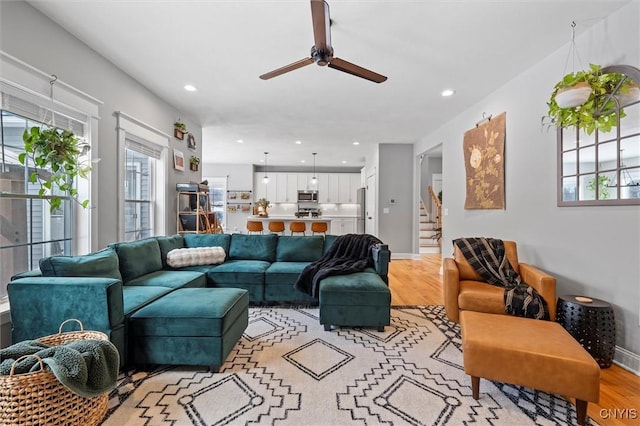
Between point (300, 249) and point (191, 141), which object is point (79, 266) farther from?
point (191, 141)

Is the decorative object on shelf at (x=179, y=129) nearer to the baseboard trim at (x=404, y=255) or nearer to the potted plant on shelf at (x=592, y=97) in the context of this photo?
the potted plant on shelf at (x=592, y=97)

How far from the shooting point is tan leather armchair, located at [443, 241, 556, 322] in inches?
90.6

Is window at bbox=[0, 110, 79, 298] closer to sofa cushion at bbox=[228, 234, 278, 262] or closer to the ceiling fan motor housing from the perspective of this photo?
sofa cushion at bbox=[228, 234, 278, 262]

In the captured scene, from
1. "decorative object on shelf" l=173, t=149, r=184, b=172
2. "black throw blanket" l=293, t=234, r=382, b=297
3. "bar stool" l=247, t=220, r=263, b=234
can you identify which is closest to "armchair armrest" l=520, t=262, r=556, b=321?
"black throw blanket" l=293, t=234, r=382, b=297

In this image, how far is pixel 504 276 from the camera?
2.72m

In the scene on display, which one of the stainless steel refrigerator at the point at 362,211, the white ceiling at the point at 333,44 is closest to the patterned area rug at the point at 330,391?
the white ceiling at the point at 333,44

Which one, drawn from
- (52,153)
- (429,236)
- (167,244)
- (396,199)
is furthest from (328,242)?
(429,236)

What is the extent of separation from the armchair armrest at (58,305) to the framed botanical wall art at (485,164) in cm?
398

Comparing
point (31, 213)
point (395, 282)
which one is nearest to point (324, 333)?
point (395, 282)

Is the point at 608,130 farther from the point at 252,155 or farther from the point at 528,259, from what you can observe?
the point at 252,155

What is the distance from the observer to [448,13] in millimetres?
2189

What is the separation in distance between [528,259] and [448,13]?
2.53 meters

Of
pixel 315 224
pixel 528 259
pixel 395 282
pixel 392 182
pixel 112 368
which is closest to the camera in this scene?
pixel 112 368

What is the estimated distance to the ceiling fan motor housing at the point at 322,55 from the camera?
2.07 m
